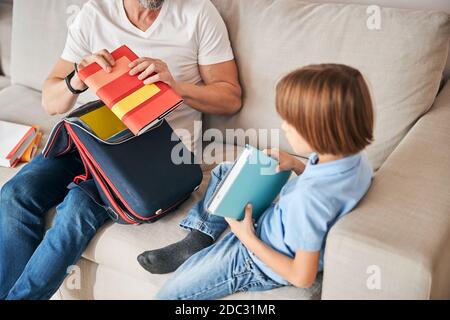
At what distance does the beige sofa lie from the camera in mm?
1011

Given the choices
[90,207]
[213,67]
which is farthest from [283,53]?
[90,207]

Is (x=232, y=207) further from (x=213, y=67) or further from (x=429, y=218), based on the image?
(x=213, y=67)

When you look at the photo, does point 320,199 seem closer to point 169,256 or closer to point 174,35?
point 169,256

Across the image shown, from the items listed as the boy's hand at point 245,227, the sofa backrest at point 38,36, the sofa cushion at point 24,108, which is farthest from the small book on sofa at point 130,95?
the sofa backrest at point 38,36

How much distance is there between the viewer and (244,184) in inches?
45.5

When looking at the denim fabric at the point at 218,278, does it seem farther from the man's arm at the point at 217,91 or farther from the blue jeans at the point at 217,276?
the man's arm at the point at 217,91

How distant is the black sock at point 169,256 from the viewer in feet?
4.18

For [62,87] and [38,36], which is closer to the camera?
[62,87]

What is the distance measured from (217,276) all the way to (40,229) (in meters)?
0.55

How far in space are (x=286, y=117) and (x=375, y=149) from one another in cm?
53

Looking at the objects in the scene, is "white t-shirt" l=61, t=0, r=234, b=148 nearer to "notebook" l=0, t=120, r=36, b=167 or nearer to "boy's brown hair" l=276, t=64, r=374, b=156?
"notebook" l=0, t=120, r=36, b=167

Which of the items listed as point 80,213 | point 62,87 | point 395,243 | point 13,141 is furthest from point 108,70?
point 395,243

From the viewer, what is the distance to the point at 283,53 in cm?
156

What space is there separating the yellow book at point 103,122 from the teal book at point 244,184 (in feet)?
1.25
